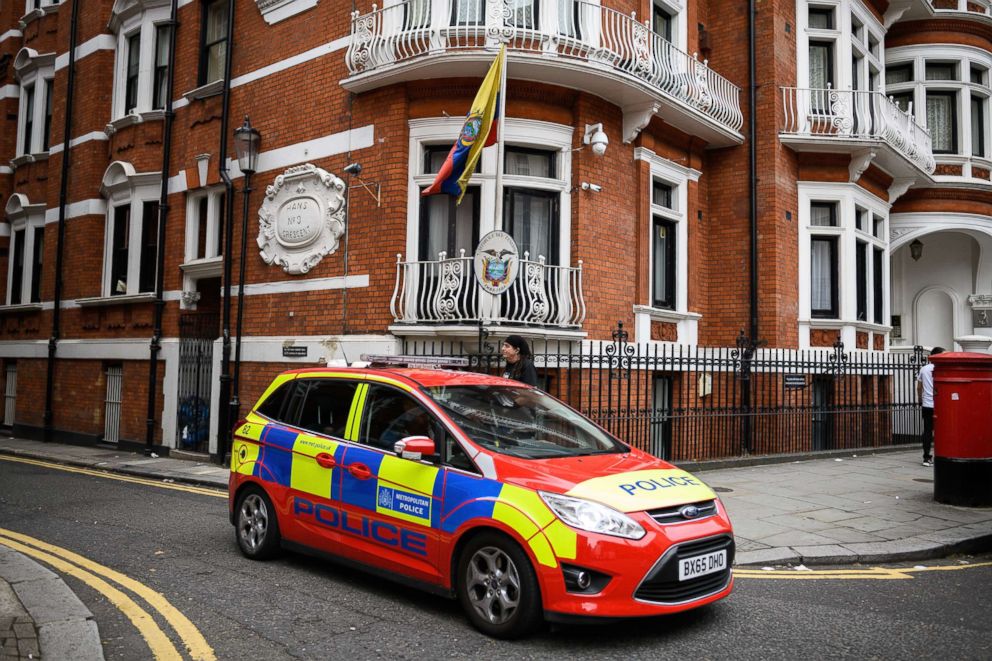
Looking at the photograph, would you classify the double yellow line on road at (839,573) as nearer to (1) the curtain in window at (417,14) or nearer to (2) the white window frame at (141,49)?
(1) the curtain in window at (417,14)

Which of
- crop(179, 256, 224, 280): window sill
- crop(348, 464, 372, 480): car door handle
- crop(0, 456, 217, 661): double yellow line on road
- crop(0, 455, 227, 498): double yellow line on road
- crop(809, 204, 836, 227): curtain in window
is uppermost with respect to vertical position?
crop(809, 204, 836, 227): curtain in window

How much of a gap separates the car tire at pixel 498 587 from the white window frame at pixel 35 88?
19100 mm

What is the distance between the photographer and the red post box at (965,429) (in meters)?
8.34

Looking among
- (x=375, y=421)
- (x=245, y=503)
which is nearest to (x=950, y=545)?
(x=375, y=421)

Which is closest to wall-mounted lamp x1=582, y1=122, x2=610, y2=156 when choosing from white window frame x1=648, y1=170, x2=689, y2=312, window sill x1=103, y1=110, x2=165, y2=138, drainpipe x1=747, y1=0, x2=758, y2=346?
white window frame x1=648, y1=170, x2=689, y2=312

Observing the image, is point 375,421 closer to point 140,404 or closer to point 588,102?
point 588,102

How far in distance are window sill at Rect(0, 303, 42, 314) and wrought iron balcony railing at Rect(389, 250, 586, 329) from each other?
39.7 ft

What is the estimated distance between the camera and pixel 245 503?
6.66 metres

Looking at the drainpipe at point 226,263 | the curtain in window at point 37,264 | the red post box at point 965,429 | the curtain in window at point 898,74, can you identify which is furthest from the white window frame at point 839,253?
the curtain in window at point 37,264

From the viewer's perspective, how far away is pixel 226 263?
1348cm

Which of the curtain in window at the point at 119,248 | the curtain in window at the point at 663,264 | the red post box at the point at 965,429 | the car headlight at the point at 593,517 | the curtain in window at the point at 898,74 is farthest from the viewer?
the curtain in window at the point at 898,74

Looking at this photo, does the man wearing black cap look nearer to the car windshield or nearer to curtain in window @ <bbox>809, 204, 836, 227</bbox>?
the car windshield

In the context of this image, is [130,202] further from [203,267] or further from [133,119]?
[203,267]

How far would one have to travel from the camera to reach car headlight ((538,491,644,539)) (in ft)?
14.3
